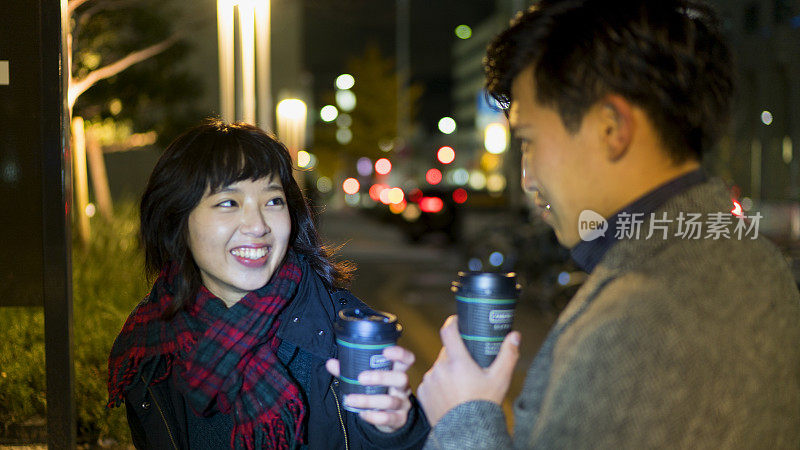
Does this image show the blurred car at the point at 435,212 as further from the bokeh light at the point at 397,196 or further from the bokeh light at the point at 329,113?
the bokeh light at the point at 329,113

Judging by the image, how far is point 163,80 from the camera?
11547 millimetres

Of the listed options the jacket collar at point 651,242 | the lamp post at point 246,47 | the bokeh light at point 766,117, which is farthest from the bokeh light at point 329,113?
the jacket collar at point 651,242

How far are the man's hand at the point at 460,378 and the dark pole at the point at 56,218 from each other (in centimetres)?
162

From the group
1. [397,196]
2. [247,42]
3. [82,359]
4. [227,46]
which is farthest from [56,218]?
[397,196]

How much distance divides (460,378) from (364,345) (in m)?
0.26

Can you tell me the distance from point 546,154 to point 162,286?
65.4 inches

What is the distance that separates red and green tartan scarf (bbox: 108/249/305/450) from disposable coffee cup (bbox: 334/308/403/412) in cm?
64

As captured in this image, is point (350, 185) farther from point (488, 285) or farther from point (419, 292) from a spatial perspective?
point (488, 285)

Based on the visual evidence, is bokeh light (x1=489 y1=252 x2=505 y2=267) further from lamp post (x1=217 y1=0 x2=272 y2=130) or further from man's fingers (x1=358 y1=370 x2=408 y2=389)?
man's fingers (x1=358 y1=370 x2=408 y2=389)

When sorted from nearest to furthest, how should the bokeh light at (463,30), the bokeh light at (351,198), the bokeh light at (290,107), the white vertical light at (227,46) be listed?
the white vertical light at (227,46) → the bokeh light at (290,107) → the bokeh light at (463,30) → the bokeh light at (351,198)

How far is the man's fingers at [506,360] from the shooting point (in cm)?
152

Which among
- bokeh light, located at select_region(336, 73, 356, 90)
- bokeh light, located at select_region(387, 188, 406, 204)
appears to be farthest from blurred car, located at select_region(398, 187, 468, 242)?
bokeh light, located at select_region(336, 73, 356, 90)

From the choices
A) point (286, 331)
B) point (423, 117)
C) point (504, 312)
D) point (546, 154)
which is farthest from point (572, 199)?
point (423, 117)

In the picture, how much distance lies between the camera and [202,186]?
8.08 feet
